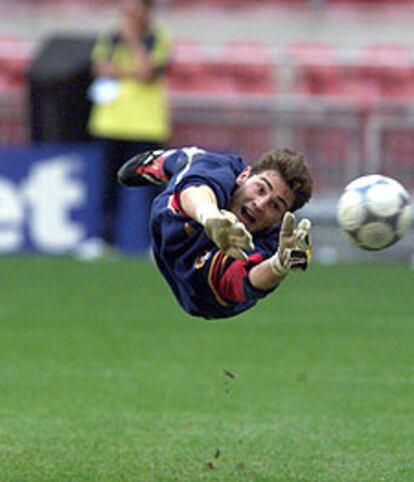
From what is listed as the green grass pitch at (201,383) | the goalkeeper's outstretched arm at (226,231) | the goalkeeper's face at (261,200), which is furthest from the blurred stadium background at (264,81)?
the goalkeeper's outstretched arm at (226,231)

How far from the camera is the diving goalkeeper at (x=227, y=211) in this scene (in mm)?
7160

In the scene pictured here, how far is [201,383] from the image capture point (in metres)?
9.69

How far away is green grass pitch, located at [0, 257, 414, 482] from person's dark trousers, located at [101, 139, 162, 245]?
6.16 ft

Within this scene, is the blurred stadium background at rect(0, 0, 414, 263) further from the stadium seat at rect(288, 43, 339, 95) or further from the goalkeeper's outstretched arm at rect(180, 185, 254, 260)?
the goalkeeper's outstretched arm at rect(180, 185, 254, 260)

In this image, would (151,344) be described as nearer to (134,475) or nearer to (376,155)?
(134,475)

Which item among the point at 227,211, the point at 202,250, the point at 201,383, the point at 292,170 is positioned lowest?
the point at 201,383

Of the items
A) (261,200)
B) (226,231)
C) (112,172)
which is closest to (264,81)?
(112,172)

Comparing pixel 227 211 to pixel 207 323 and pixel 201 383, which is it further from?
pixel 207 323

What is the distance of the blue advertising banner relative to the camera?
16734 millimetres

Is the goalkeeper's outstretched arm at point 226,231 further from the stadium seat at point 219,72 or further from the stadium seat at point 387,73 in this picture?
the stadium seat at point 387,73

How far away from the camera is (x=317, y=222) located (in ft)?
55.3

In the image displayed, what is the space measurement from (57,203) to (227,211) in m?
9.84

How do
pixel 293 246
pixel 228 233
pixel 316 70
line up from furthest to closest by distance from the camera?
pixel 316 70
pixel 293 246
pixel 228 233

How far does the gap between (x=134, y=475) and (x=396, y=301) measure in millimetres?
6790
